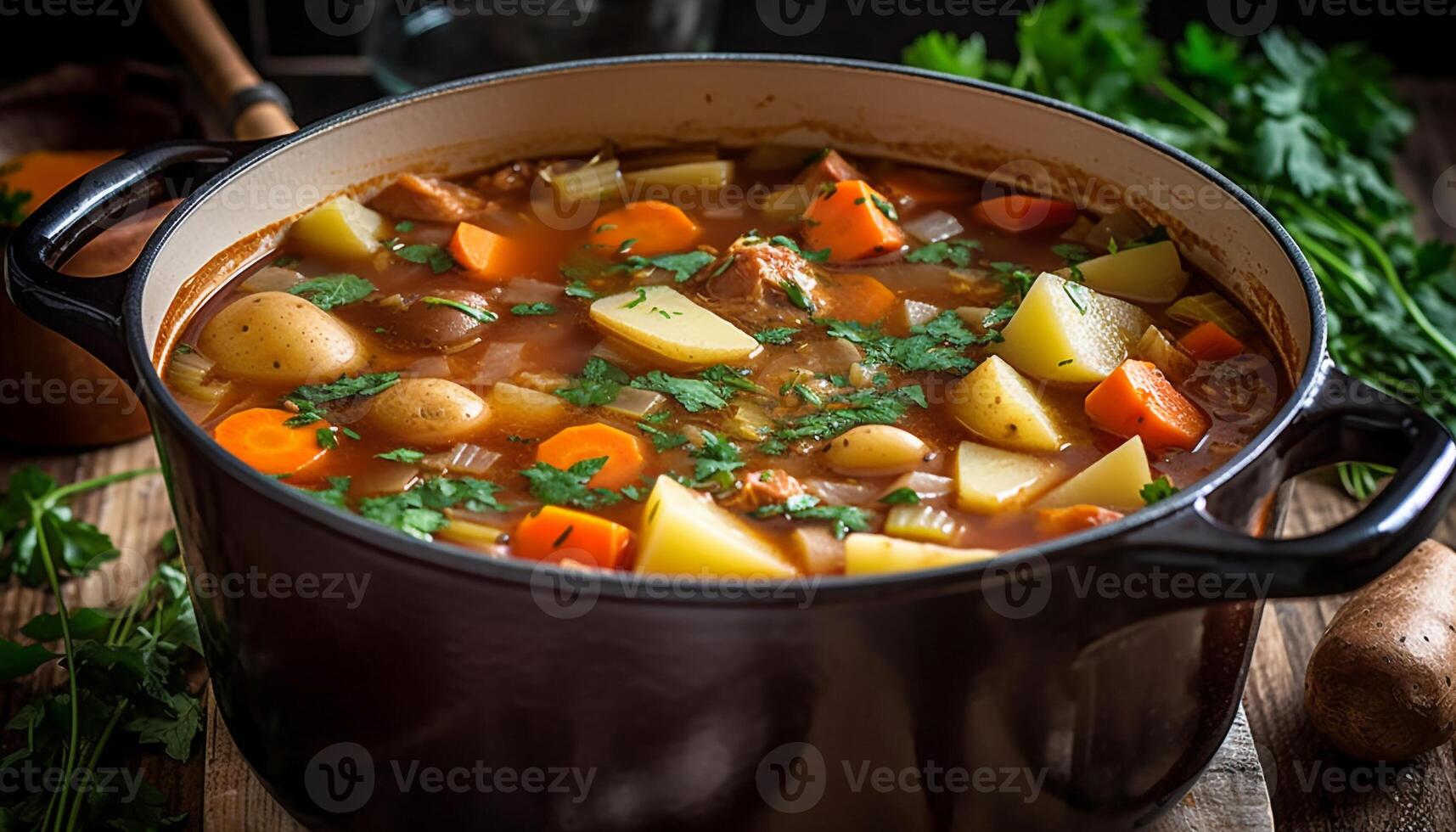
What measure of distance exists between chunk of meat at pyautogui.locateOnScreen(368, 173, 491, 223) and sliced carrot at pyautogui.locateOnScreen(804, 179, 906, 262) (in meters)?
0.73

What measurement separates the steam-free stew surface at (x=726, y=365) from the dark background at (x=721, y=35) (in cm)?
212

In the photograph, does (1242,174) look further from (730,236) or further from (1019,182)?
(730,236)

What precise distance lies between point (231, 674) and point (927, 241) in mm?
1592

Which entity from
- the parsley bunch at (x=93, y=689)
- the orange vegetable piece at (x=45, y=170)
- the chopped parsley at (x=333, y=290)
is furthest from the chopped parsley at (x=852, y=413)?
the orange vegetable piece at (x=45, y=170)

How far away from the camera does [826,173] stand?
10.1 feet

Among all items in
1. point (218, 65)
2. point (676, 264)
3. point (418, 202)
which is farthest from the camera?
Answer: point (218, 65)

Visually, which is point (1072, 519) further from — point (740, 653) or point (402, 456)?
point (402, 456)

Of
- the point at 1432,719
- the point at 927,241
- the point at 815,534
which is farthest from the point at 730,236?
the point at 1432,719

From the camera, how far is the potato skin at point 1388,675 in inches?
97.3

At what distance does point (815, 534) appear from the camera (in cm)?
211

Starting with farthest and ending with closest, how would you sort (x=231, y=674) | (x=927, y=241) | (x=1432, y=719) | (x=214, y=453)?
(x=927, y=241) → (x=1432, y=719) → (x=231, y=674) → (x=214, y=453)

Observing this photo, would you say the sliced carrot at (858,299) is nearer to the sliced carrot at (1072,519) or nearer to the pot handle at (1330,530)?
the sliced carrot at (1072,519)

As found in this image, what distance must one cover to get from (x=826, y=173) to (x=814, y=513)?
44.5 inches

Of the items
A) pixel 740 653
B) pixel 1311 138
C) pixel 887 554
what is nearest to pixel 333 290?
pixel 887 554
